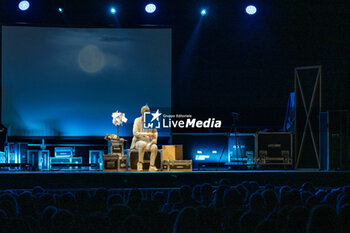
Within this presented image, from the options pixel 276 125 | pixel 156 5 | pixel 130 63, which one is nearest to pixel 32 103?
pixel 130 63

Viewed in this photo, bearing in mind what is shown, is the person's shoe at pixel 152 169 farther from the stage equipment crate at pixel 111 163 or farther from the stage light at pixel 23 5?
the stage light at pixel 23 5

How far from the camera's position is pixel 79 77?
11219mm

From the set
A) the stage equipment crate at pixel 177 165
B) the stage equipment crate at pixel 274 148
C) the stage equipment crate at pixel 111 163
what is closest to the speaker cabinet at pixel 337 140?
the stage equipment crate at pixel 274 148

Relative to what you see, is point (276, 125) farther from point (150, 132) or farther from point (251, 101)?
point (150, 132)

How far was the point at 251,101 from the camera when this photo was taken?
11.3 meters

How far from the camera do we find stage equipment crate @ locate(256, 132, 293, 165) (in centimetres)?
833

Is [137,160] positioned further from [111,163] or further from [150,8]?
[150,8]

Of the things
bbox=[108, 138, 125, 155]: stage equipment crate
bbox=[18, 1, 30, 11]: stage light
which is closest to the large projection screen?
bbox=[18, 1, 30, 11]: stage light

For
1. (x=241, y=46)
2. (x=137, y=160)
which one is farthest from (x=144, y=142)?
(x=241, y=46)

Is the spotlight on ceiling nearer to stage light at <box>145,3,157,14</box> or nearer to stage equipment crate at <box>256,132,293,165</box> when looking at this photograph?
stage light at <box>145,3,157,14</box>

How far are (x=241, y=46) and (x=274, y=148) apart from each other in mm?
3800
